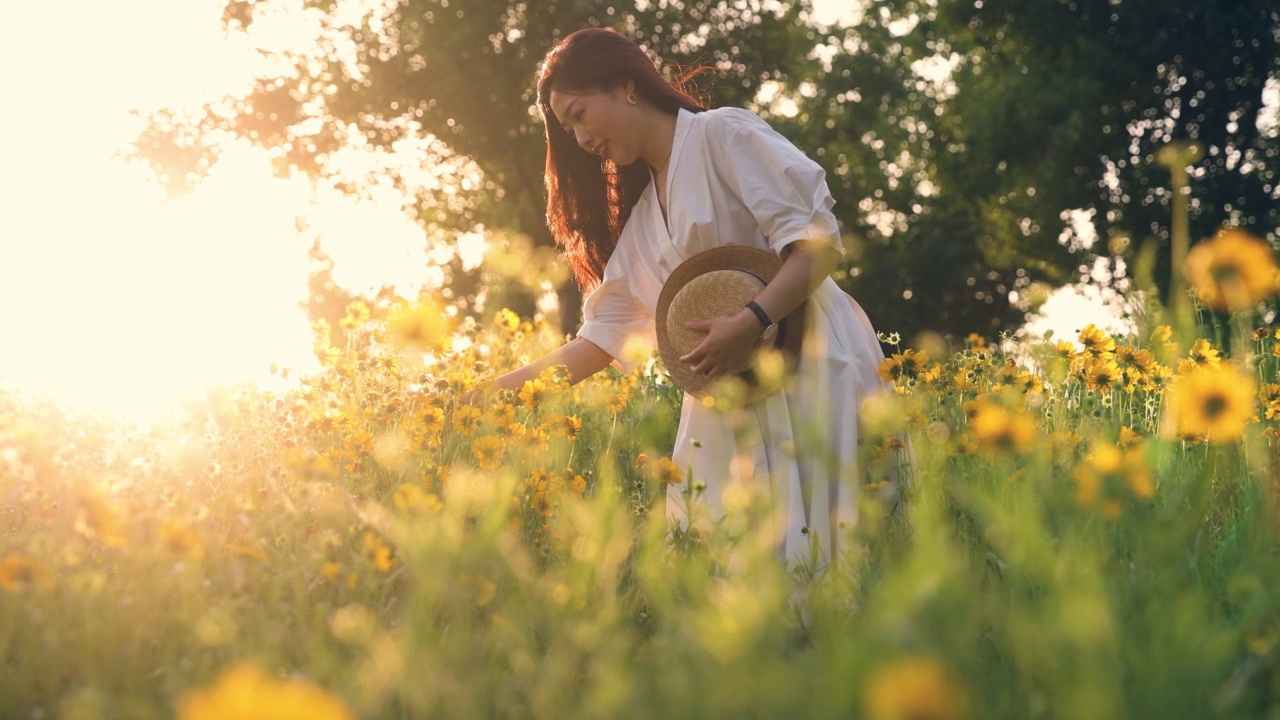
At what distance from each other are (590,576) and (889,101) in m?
21.7

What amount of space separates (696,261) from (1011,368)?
111 centimetres

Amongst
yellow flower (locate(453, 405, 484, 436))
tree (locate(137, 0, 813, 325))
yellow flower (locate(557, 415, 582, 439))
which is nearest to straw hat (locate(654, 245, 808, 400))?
yellow flower (locate(557, 415, 582, 439))

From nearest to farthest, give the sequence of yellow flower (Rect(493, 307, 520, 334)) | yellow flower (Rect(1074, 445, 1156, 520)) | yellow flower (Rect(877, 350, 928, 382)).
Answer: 1. yellow flower (Rect(1074, 445, 1156, 520))
2. yellow flower (Rect(877, 350, 928, 382))
3. yellow flower (Rect(493, 307, 520, 334))

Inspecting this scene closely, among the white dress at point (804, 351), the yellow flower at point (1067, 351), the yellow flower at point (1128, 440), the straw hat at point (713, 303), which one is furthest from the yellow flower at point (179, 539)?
the yellow flower at point (1067, 351)

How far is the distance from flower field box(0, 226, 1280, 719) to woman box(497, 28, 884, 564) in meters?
Result: 0.17

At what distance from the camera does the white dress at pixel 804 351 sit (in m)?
2.96

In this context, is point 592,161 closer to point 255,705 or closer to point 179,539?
point 179,539

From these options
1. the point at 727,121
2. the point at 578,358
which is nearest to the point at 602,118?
the point at 727,121

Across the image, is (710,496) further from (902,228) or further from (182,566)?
(902,228)

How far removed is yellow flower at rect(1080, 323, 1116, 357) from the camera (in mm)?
3508

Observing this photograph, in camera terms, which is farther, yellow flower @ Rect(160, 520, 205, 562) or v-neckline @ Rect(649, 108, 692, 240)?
v-neckline @ Rect(649, 108, 692, 240)

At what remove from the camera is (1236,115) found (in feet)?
60.7

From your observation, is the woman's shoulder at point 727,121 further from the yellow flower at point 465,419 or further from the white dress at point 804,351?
the yellow flower at point 465,419

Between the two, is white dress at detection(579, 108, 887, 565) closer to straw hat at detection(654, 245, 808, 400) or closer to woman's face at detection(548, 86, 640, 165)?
straw hat at detection(654, 245, 808, 400)
